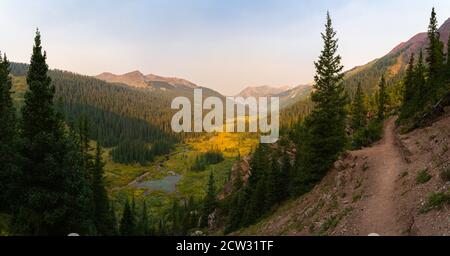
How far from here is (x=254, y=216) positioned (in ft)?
176

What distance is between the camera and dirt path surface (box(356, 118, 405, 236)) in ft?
59.6

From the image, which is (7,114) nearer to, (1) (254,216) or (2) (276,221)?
(2) (276,221)

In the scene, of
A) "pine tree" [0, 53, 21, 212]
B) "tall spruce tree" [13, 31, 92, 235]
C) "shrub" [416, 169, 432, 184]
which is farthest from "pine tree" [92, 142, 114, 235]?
"shrub" [416, 169, 432, 184]

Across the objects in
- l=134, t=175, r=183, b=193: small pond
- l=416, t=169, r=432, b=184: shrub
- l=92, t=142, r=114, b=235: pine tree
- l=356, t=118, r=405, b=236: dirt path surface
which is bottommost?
l=134, t=175, r=183, b=193: small pond

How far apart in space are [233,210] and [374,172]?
142 feet

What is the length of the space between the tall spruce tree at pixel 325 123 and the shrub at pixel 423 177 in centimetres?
1362

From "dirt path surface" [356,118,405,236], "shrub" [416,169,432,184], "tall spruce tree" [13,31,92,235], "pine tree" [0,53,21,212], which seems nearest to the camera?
"dirt path surface" [356,118,405,236]

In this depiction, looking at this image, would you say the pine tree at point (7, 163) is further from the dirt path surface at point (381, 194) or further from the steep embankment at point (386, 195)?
the dirt path surface at point (381, 194)

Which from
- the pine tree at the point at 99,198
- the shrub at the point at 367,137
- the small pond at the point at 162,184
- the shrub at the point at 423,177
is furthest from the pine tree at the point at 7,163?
the small pond at the point at 162,184

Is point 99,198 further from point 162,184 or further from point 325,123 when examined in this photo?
point 162,184

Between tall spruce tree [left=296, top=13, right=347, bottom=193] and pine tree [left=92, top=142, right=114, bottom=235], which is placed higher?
tall spruce tree [left=296, top=13, right=347, bottom=193]

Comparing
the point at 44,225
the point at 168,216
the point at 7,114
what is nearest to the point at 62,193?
the point at 44,225

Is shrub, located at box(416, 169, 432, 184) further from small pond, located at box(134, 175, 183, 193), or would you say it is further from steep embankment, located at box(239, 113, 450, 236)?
small pond, located at box(134, 175, 183, 193)

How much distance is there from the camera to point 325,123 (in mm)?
36031
